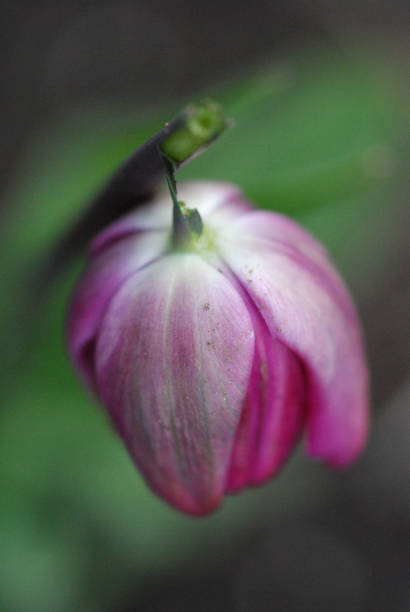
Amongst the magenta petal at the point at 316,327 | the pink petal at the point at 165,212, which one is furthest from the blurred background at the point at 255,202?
the magenta petal at the point at 316,327

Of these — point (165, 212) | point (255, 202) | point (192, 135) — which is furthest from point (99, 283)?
point (255, 202)

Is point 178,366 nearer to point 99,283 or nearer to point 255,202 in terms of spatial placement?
point 99,283

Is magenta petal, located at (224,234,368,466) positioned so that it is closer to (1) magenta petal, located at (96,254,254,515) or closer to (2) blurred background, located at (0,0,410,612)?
(1) magenta petal, located at (96,254,254,515)

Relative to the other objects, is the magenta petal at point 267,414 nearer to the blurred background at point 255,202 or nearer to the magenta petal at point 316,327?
the magenta petal at point 316,327

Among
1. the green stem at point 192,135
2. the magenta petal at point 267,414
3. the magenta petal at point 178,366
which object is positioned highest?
the green stem at point 192,135

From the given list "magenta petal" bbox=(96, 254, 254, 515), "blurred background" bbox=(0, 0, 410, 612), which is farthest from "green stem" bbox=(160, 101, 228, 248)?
"blurred background" bbox=(0, 0, 410, 612)

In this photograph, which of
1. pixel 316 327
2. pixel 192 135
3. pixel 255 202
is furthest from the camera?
pixel 255 202

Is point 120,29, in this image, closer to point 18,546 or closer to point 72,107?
point 72,107
